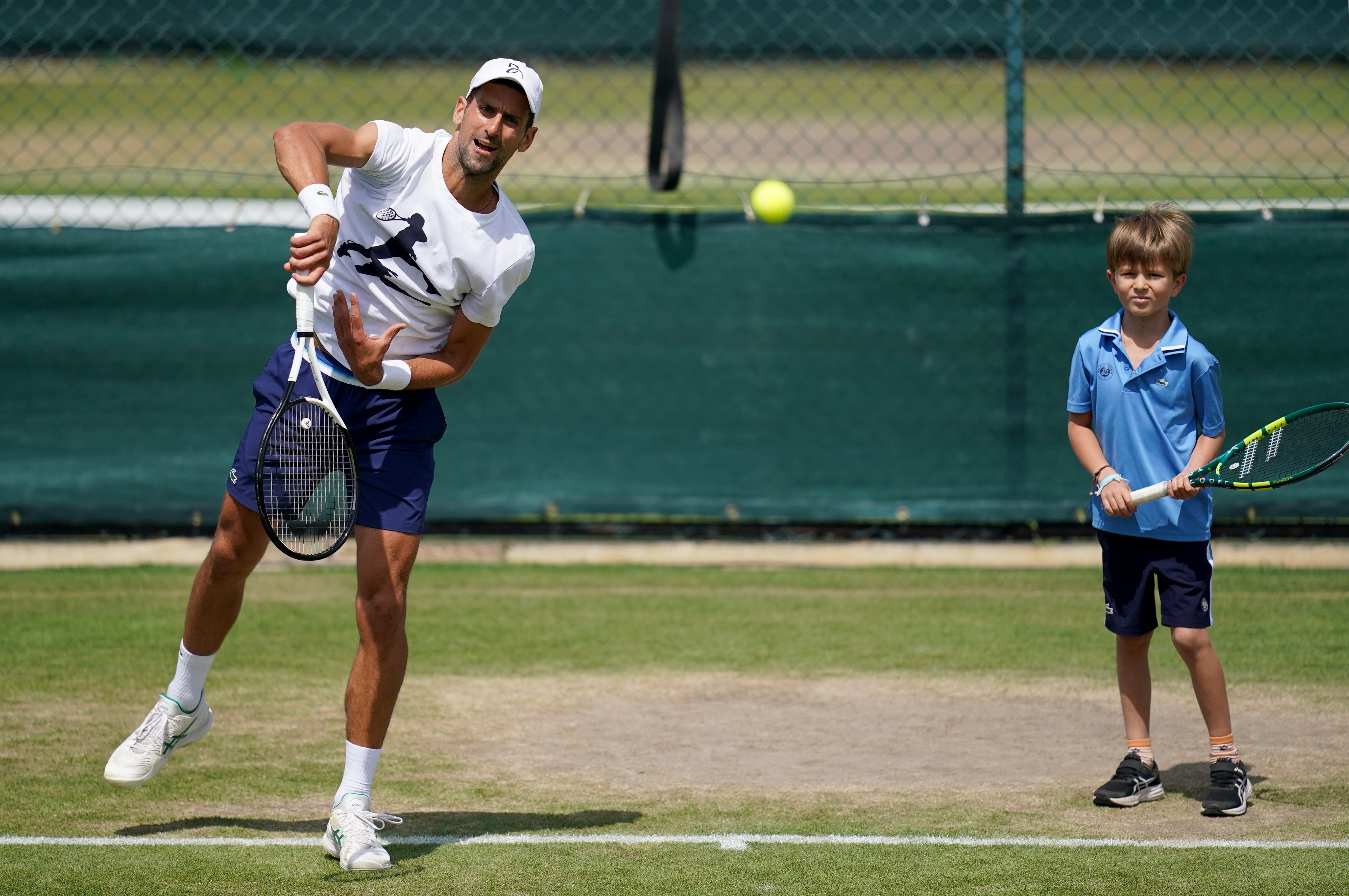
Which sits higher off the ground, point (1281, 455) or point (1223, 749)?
point (1281, 455)

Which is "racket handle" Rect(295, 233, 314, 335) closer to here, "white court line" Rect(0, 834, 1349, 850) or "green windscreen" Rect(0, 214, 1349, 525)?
"white court line" Rect(0, 834, 1349, 850)

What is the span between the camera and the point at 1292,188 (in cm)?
852

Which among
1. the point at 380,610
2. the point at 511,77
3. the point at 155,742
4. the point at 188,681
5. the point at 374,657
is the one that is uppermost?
the point at 511,77

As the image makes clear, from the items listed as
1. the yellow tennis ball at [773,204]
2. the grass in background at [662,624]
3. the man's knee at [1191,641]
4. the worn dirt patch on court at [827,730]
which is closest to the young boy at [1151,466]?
the man's knee at [1191,641]

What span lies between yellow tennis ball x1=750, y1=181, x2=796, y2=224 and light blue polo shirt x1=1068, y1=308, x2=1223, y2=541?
3.27 meters

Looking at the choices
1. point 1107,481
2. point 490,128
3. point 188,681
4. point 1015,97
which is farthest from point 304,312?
point 1015,97

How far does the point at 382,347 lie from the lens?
144 inches

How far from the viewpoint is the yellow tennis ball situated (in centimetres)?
729

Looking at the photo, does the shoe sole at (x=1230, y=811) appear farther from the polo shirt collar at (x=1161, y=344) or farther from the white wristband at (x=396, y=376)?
the white wristband at (x=396, y=376)

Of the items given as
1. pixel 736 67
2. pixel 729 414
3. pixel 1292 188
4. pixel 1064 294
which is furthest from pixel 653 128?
pixel 1292 188

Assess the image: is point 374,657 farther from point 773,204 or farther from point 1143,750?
point 773,204

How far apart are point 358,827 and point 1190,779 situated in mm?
2389

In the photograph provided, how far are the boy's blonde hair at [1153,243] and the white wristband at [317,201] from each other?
82.0 inches

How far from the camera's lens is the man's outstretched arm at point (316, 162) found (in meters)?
3.34
